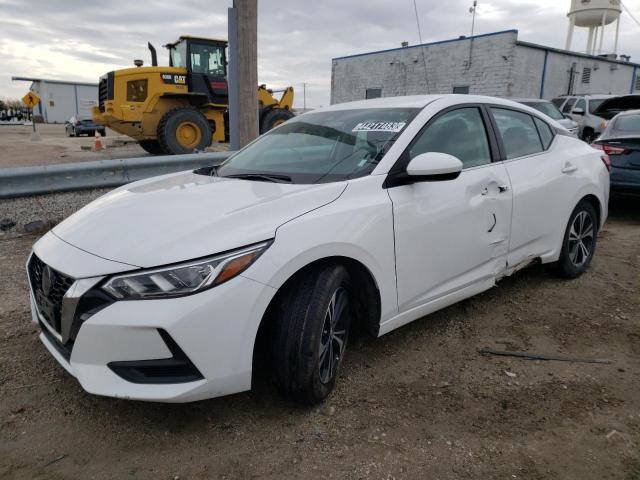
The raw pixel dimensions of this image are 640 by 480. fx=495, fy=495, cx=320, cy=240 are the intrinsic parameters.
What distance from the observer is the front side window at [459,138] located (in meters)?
2.96

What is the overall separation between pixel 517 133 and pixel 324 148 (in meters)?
1.58

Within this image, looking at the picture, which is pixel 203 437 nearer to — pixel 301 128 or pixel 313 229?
pixel 313 229

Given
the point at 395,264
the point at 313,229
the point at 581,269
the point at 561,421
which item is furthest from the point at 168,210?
the point at 581,269

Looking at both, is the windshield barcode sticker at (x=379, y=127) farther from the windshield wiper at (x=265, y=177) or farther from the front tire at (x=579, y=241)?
the front tire at (x=579, y=241)

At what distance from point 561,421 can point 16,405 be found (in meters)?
2.64

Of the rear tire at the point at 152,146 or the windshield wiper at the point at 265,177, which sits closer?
the windshield wiper at the point at 265,177

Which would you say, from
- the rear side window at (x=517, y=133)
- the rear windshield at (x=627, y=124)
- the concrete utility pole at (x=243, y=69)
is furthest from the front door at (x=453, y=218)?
the rear windshield at (x=627, y=124)

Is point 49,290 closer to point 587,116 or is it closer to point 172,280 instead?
point 172,280

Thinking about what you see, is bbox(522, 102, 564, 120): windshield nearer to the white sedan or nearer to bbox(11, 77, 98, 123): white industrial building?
the white sedan

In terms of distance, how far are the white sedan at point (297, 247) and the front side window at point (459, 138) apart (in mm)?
12

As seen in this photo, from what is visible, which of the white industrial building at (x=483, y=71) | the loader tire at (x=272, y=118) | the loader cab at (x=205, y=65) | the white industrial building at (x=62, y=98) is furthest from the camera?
the white industrial building at (x=62, y=98)

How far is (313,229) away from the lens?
88.5 inches

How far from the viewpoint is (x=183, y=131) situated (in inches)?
494

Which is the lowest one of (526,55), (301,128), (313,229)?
(313,229)
